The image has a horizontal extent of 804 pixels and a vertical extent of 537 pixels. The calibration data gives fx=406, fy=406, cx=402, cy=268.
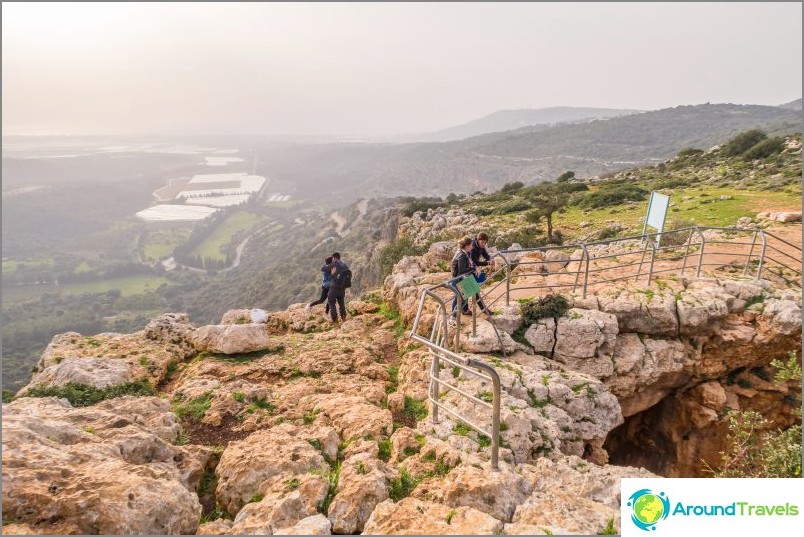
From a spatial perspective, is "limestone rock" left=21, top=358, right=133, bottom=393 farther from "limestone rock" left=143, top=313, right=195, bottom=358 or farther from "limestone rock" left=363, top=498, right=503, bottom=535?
"limestone rock" left=363, top=498, right=503, bottom=535

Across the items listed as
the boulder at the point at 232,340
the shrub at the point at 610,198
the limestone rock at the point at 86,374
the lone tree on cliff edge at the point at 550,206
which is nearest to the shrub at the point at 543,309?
the boulder at the point at 232,340

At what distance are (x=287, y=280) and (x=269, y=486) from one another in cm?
5969

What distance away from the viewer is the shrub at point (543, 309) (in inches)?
337

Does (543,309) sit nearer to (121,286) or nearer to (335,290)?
(335,290)

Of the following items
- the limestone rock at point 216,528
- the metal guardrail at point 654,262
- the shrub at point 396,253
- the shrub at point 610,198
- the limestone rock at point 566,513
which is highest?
the shrub at point 610,198

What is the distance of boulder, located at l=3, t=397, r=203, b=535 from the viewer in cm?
363

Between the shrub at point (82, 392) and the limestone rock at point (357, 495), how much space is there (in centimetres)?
462

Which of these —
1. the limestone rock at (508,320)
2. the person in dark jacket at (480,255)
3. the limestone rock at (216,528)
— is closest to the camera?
the limestone rock at (216,528)

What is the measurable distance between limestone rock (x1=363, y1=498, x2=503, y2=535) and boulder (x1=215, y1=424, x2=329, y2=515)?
1.11 metres

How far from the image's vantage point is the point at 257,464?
4.84 meters

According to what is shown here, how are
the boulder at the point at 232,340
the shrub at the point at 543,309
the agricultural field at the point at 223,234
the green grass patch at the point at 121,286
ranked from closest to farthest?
the shrub at the point at 543,309
the boulder at the point at 232,340
the green grass patch at the point at 121,286
the agricultural field at the point at 223,234

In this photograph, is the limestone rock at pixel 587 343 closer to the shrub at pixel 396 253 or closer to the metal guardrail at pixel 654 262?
the metal guardrail at pixel 654 262

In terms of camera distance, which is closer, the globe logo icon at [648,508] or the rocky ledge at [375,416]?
the rocky ledge at [375,416]

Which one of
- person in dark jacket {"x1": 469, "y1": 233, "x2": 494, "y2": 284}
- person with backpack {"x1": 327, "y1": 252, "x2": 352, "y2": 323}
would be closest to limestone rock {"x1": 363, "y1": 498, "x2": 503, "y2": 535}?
person in dark jacket {"x1": 469, "y1": 233, "x2": 494, "y2": 284}
